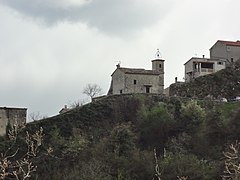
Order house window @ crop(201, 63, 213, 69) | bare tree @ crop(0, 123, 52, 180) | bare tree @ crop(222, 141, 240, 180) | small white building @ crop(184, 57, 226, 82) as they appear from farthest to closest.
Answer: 1. house window @ crop(201, 63, 213, 69)
2. small white building @ crop(184, 57, 226, 82)
3. bare tree @ crop(222, 141, 240, 180)
4. bare tree @ crop(0, 123, 52, 180)

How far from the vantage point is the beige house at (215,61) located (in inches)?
2340

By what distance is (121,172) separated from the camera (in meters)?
35.9

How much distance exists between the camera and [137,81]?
54.1 m

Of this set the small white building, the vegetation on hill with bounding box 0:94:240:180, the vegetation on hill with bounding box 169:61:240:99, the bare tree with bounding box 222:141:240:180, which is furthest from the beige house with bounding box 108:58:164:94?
the bare tree with bounding box 222:141:240:180

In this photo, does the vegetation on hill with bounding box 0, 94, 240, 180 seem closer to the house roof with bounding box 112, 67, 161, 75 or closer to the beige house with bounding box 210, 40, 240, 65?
the house roof with bounding box 112, 67, 161, 75

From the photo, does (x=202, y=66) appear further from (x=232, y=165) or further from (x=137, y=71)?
(x=232, y=165)

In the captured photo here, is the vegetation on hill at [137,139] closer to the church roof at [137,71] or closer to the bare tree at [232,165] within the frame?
the church roof at [137,71]

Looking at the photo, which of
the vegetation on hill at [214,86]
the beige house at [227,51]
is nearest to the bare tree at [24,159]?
the vegetation on hill at [214,86]

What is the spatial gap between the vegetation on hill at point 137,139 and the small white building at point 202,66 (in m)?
10.4

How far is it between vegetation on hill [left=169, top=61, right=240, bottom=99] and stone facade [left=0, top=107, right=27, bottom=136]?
1859 centimetres

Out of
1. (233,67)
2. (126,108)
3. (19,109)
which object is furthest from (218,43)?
(19,109)

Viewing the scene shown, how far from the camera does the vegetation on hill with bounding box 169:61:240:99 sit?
54.7m

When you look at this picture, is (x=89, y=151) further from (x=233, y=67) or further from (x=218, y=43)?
(x=218, y=43)

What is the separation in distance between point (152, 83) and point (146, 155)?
17.5 m
